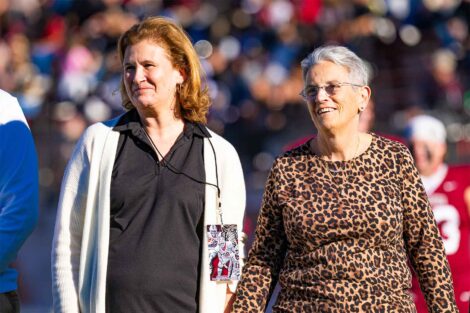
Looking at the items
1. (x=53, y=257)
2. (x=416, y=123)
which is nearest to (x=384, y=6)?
(x=416, y=123)

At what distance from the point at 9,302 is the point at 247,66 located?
745 centimetres

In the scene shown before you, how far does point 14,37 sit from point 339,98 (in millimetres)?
9792

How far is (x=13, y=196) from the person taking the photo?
4098mm

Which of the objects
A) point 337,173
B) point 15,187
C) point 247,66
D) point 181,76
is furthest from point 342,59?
point 247,66

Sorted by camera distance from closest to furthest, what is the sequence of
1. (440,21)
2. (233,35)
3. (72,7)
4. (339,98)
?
1. (339,98)
2. (440,21)
3. (233,35)
4. (72,7)

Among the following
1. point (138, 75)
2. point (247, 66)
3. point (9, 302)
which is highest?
point (247, 66)

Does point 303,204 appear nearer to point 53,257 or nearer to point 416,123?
point 53,257

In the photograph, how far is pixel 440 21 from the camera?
400 inches

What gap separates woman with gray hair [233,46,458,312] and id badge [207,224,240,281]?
0.26 meters

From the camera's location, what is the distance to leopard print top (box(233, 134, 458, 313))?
13.3 feet

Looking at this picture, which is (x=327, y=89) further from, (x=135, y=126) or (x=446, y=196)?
(x=446, y=196)

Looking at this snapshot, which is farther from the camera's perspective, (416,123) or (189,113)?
(416,123)

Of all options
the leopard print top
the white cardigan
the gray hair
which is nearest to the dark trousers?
the white cardigan

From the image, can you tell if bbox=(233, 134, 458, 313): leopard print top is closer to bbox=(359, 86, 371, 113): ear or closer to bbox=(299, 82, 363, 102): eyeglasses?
bbox=(359, 86, 371, 113): ear
